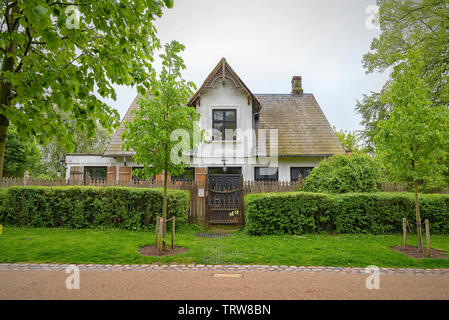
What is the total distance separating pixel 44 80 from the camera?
3.25 m

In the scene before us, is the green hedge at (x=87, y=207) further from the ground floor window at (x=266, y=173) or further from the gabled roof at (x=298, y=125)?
the gabled roof at (x=298, y=125)

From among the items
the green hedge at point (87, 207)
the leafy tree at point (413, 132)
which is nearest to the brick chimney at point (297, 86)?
the leafy tree at point (413, 132)

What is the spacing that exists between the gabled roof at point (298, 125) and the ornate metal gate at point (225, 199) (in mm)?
4091

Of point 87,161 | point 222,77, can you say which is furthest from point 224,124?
point 87,161

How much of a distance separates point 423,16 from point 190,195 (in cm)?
1749

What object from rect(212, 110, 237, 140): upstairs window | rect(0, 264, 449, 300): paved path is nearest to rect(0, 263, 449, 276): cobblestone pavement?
rect(0, 264, 449, 300): paved path

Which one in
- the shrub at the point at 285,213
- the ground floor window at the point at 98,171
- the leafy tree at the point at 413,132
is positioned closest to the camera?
the leafy tree at the point at 413,132

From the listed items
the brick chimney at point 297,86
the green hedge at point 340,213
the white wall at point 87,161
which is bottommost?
the green hedge at point 340,213

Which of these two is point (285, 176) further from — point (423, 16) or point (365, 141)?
point (423, 16)

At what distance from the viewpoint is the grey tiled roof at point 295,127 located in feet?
52.9

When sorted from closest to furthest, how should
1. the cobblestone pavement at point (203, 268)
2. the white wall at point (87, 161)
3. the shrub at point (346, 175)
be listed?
the cobblestone pavement at point (203, 268)
the shrub at point (346, 175)
the white wall at point (87, 161)

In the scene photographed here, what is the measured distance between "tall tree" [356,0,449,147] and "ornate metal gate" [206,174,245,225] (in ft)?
28.8

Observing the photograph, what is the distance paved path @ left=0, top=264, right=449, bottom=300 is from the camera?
4773 millimetres

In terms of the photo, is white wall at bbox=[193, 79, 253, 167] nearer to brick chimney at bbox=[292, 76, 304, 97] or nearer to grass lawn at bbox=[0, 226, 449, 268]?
grass lawn at bbox=[0, 226, 449, 268]
